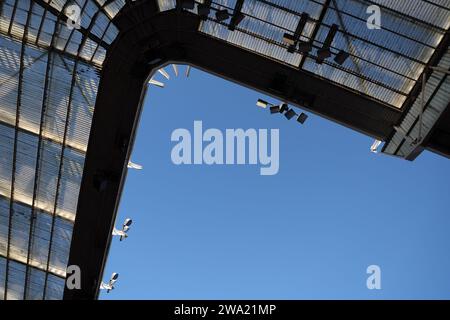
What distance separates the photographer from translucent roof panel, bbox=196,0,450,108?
59.9 ft

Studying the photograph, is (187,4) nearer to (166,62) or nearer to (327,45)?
(166,62)

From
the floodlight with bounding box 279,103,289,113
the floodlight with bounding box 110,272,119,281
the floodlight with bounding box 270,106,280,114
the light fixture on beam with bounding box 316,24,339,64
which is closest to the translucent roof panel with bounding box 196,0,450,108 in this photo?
the light fixture on beam with bounding box 316,24,339,64

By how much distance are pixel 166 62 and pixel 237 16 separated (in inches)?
156

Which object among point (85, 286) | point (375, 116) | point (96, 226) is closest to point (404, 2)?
point (375, 116)

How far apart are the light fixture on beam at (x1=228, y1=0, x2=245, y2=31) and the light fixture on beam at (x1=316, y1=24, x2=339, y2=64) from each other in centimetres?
339

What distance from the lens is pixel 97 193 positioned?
947 inches

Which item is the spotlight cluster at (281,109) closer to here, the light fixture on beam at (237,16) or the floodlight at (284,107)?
the floodlight at (284,107)

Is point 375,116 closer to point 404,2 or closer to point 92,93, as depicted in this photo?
point 404,2

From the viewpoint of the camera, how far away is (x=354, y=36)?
63.8 ft

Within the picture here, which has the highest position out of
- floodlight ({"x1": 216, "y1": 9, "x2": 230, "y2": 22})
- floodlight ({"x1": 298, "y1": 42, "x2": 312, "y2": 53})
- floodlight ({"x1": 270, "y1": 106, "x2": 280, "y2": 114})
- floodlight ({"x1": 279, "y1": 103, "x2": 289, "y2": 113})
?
floodlight ({"x1": 216, "y1": 9, "x2": 230, "y2": 22})

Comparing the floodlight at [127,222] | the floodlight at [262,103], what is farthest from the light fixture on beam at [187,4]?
the floodlight at [127,222]

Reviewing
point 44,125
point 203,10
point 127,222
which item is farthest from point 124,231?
point 203,10

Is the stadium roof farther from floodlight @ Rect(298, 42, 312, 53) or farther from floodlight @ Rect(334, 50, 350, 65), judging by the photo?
floodlight @ Rect(334, 50, 350, 65)
